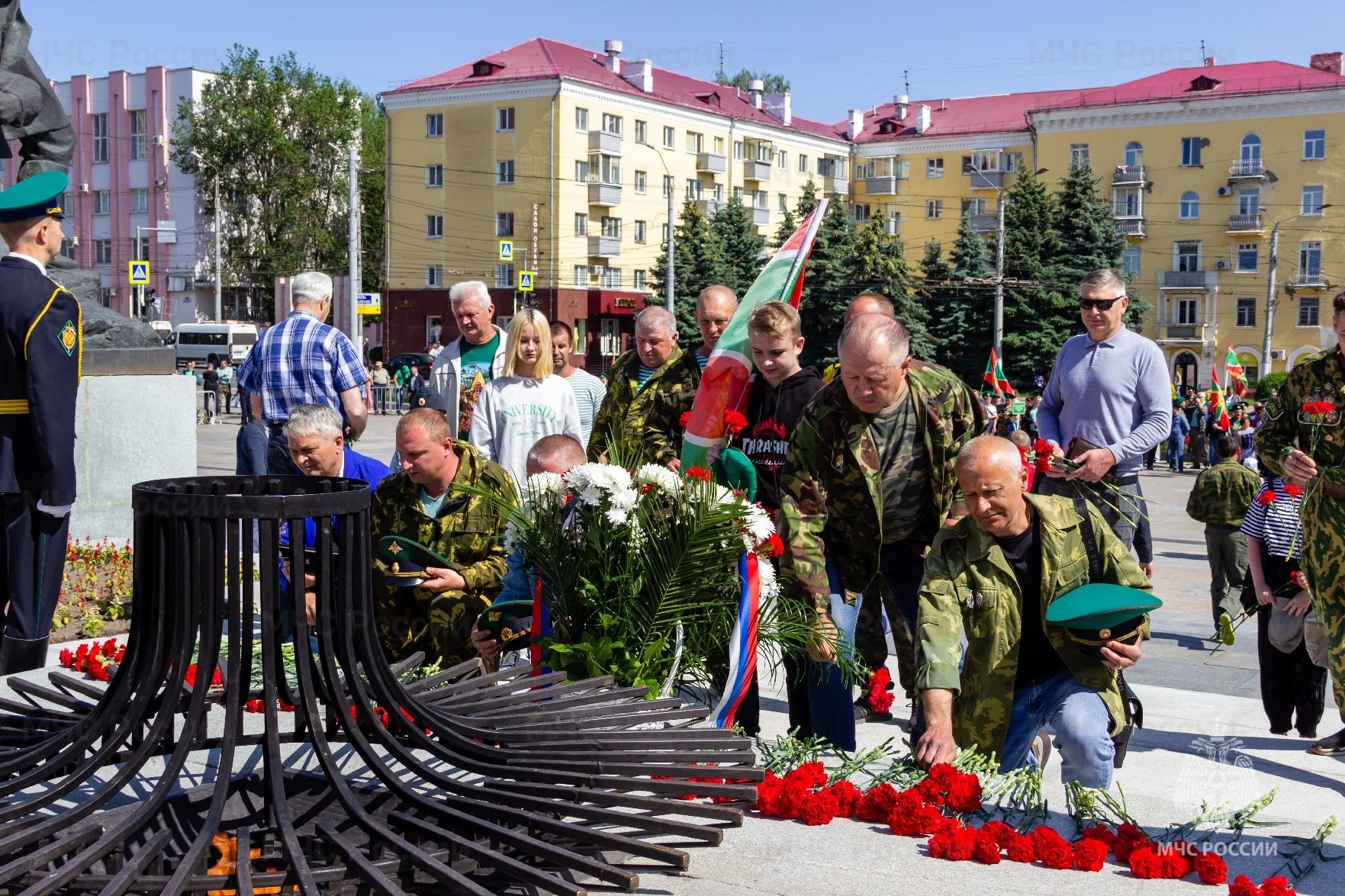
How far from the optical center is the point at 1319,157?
192ft

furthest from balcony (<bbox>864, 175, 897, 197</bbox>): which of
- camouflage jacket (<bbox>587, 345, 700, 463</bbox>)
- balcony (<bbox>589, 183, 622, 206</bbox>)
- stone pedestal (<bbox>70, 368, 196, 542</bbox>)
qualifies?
camouflage jacket (<bbox>587, 345, 700, 463</bbox>)

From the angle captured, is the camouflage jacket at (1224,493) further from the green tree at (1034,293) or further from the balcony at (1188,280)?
the balcony at (1188,280)

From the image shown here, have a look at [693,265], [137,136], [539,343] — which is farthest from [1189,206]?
[539,343]

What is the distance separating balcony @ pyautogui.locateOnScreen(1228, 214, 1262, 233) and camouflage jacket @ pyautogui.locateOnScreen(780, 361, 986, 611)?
61.0 metres

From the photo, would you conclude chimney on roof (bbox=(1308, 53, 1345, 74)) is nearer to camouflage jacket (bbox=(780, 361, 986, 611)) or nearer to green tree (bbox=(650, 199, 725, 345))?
green tree (bbox=(650, 199, 725, 345))

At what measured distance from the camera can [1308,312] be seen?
59.5m

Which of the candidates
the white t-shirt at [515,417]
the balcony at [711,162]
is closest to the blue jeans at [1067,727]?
the white t-shirt at [515,417]

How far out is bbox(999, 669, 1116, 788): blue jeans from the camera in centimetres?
409

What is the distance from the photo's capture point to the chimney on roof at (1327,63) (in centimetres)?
5903

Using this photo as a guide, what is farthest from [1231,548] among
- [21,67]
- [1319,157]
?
[1319,157]

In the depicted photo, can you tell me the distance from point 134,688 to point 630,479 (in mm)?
1556

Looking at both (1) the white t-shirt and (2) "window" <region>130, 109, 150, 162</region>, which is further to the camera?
(2) "window" <region>130, 109, 150, 162</region>

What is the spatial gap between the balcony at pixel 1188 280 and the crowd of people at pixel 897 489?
58991mm

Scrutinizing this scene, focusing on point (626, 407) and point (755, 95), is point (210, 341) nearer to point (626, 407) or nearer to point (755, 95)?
point (755, 95)
